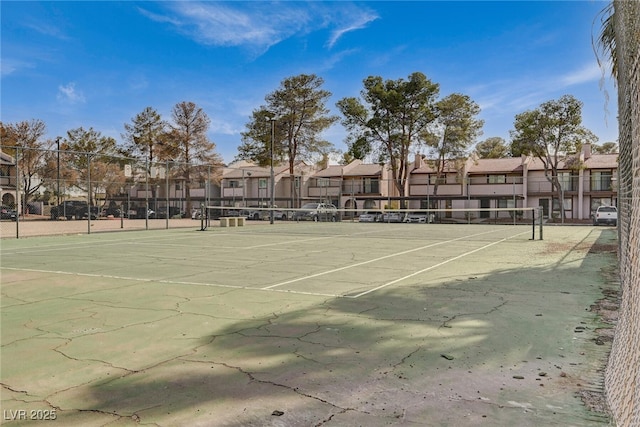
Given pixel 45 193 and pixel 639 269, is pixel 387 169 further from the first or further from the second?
pixel 639 269

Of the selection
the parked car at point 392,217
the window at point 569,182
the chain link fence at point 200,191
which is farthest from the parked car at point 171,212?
the window at point 569,182

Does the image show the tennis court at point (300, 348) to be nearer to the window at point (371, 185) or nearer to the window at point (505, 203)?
the window at point (505, 203)

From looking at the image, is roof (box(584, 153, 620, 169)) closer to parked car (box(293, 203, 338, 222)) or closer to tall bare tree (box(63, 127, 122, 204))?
parked car (box(293, 203, 338, 222))

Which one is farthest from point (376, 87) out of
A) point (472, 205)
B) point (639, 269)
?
point (639, 269)

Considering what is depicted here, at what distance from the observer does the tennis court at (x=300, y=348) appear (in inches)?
122

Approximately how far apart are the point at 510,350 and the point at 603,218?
3455cm

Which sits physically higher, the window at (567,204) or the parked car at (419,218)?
the window at (567,204)

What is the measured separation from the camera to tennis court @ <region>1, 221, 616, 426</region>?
122 inches

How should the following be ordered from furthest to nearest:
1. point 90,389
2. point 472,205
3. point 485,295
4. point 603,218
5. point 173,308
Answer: point 472,205 < point 603,218 < point 485,295 < point 173,308 < point 90,389

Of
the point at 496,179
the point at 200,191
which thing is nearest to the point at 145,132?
the point at 200,191

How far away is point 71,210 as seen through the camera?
36219mm

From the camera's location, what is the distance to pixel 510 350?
4254mm

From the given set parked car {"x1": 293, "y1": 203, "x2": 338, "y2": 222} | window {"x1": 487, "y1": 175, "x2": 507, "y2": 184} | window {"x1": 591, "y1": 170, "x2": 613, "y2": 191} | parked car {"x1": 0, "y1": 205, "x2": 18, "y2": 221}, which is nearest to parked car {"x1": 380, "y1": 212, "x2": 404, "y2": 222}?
parked car {"x1": 293, "y1": 203, "x2": 338, "y2": 222}

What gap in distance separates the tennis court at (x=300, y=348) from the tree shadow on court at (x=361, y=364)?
16 millimetres
